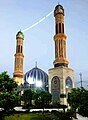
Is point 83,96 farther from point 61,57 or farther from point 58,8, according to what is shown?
point 58,8

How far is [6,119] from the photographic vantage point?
29672 mm

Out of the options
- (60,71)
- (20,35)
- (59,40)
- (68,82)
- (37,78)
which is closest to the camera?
(60,71)

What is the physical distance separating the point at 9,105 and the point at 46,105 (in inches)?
769

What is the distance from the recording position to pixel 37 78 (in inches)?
3201

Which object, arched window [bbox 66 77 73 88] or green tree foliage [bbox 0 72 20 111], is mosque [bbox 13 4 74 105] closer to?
arched window [bbox 66 77 73 88]

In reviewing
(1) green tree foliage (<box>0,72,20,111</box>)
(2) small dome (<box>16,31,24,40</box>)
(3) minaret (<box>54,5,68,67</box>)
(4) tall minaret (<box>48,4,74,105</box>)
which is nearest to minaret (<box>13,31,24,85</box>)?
(2) small dome (<box>16,31,24,40</box>)

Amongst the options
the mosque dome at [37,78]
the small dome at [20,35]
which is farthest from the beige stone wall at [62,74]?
the small dome at [20,35]

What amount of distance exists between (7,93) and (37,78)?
165 feet

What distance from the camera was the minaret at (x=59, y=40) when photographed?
181 feet

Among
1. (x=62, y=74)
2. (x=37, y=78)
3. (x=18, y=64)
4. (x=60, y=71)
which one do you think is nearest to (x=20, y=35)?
(x=18, y=64)

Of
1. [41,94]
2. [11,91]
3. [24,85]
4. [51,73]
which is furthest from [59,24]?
[11,91]

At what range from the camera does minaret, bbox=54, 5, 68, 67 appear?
55031 millimetres

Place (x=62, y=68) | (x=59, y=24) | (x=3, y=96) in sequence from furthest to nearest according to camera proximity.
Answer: (x=59, y=24), (x=62, y=68), (x=3, y=96)

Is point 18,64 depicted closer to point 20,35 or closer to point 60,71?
point 20,35
